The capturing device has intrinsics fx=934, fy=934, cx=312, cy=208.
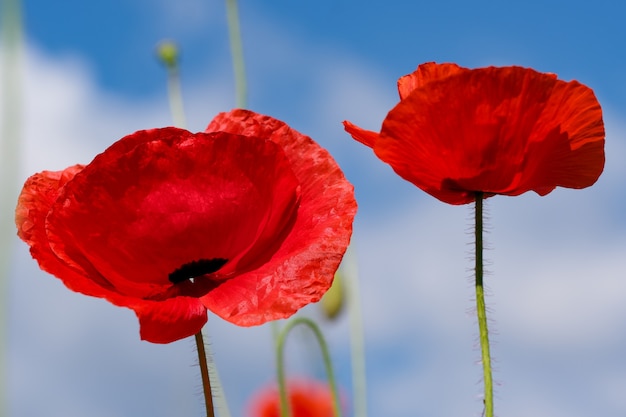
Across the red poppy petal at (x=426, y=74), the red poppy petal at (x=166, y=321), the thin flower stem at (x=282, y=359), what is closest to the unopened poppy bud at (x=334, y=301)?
the thin flower stem at (x=282, y=359)

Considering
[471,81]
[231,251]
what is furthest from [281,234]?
[471,81]

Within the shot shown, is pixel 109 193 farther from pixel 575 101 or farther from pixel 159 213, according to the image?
pixel 575 101

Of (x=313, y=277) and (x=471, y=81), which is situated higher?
(x=471, y=81)

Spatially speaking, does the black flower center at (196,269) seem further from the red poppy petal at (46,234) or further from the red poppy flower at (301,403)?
the red poppy flower at (301,403)

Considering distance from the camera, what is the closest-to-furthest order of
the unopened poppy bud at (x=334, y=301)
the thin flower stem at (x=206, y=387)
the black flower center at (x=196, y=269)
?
the thin flower stem at (x=206, y=387), the black flower center at (x=196, y=269), the unopened poppy bud at (x=334, y=301)

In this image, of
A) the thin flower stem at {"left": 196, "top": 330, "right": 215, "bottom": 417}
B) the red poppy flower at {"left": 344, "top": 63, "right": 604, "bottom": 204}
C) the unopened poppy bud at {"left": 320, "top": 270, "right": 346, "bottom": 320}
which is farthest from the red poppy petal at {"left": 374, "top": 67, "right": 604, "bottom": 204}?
the unopened poppy bud at {"left": 320, "top": 270, "right": 346, "bottom": 320}

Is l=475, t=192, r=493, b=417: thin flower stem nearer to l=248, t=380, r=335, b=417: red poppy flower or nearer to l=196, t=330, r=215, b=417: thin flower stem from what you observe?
l=196, t=330, r=215, b=417: thin flower stem
